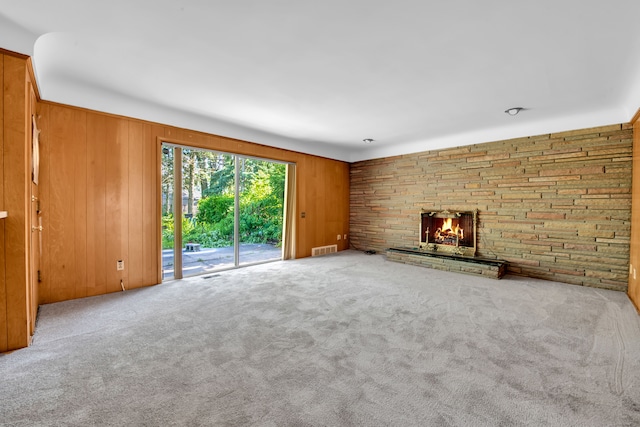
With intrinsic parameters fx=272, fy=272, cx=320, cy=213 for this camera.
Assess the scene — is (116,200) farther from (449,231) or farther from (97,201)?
(449,231)

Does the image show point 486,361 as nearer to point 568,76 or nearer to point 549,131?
point 568,76

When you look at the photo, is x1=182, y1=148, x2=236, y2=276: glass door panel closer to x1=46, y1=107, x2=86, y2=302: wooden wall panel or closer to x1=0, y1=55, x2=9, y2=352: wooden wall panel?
x1=46, y1=107, x2=86, y2=302: wooden wall panel

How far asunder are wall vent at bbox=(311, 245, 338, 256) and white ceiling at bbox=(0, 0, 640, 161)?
2991 millimetres

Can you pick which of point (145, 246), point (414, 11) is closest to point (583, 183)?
point (414, 11)

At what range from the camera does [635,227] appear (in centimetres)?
329

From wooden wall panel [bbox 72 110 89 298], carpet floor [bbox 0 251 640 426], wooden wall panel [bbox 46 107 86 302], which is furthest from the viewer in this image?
wooden wall panel [bbox 72 110 89 298]

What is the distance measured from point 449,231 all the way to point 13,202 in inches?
230

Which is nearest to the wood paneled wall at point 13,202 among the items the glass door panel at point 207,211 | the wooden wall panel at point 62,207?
the wooden wall panel at point 62,207

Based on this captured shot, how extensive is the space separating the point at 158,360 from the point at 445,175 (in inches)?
207

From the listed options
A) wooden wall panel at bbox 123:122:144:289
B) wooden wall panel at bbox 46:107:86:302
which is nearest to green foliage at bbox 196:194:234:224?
wooden wall panel at bbox 123:122:144:289

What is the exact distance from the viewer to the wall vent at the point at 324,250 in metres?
6.14

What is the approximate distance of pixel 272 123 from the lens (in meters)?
4.43

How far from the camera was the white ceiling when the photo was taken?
191 centimetres

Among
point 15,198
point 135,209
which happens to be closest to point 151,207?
point 135,209
